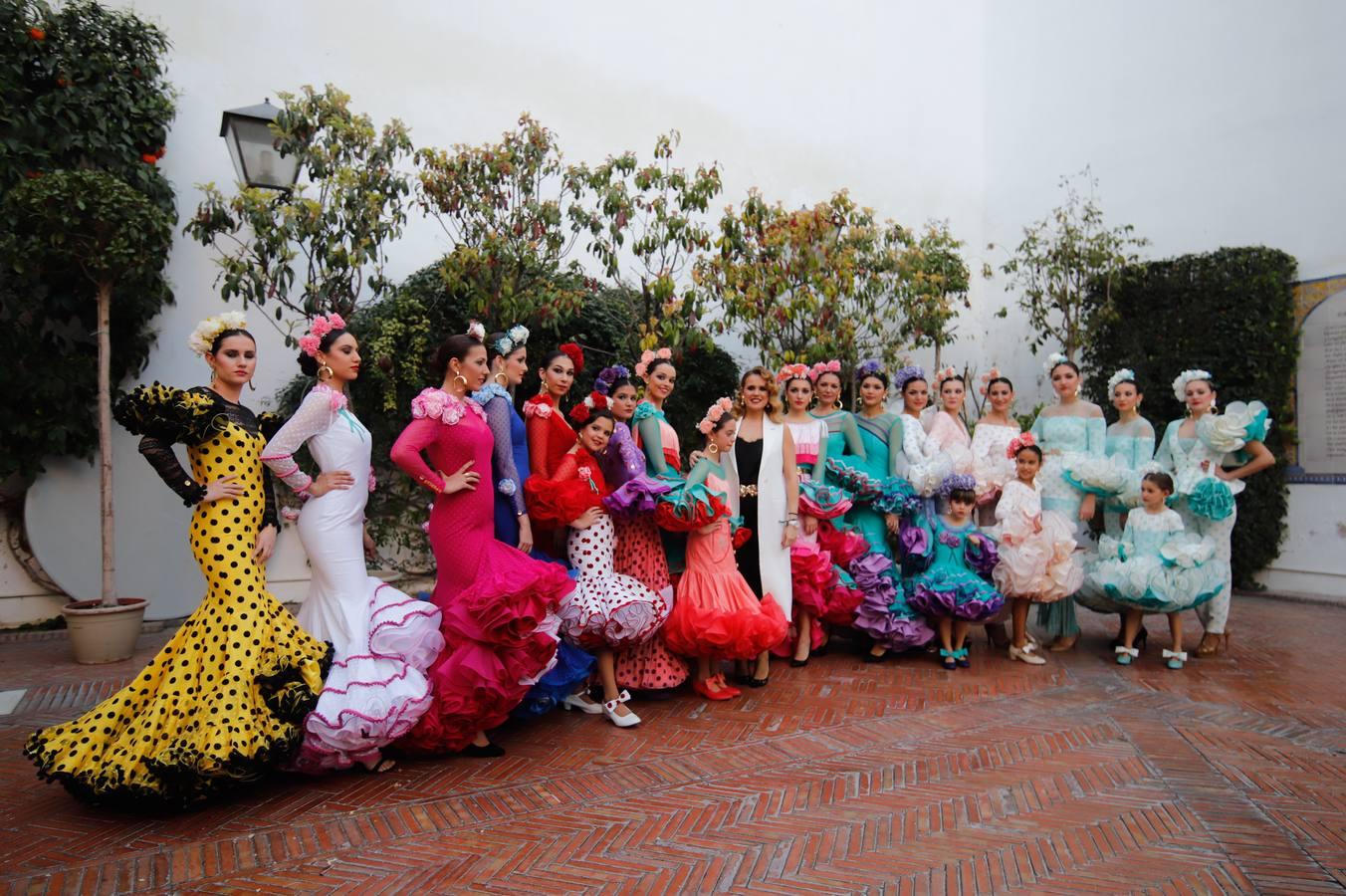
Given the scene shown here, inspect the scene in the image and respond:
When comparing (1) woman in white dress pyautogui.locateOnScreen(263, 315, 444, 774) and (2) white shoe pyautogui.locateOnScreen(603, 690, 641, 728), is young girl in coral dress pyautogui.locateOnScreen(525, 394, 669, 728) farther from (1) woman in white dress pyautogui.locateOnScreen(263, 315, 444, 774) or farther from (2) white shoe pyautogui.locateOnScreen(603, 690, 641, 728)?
(1) woman in white dress pyautogui.locateOnScreen(263, 315, 444, 774)

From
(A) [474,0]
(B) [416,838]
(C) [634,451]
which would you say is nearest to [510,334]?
(C) [634,451]

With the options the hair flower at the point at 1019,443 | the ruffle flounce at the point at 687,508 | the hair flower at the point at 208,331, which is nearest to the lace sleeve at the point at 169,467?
Answer: the hair flower at the point at 208,331

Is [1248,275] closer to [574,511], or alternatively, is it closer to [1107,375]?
[1107,375]

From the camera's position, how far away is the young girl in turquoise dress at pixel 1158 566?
6047 millimetres

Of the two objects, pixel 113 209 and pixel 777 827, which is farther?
pixel 113 209

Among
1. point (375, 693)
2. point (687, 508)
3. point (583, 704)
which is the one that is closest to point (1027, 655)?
point (687, 508)

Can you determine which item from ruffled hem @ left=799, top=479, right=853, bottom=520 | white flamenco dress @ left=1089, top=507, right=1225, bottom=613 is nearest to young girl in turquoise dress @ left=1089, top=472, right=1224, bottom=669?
white flamenco dress @ left=1089, top=507, right=1225, bottom=613

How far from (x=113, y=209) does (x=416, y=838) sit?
561 cm

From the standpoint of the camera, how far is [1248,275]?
31.7ft

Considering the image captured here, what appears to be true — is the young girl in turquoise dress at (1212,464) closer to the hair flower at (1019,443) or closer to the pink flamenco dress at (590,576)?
the hair flower at (1019,443)

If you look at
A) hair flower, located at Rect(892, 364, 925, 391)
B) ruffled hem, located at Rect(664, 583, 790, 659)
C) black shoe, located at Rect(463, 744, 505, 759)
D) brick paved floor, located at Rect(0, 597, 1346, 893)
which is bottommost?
brick paved floor, located at Rect(0, 597, 1346, 893)

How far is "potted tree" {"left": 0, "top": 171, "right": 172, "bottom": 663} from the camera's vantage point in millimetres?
6469

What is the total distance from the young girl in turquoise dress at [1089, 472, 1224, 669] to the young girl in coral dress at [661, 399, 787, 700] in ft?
8.56

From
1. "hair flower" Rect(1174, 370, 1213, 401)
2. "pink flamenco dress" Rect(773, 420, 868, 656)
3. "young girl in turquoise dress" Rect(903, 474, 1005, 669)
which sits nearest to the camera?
"young girl in turquoise dress" Rect(903, 474, 1005, 669)
